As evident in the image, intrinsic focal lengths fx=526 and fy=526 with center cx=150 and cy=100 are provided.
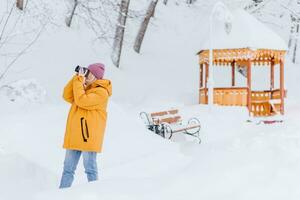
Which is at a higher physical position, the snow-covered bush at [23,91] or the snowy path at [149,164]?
the snow-covered bush at [23,91]

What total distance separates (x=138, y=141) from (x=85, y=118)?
428cm

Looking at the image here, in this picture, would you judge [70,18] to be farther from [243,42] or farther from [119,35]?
[243,42]

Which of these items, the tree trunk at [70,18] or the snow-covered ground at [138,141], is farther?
the tree trunk at [70,18]

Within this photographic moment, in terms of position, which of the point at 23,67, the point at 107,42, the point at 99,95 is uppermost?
the point at 107,42

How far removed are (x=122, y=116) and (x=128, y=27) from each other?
1581 cm

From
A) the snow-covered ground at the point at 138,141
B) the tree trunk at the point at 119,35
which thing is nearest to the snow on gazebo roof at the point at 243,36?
the snow-covered ground at the point at 138,141

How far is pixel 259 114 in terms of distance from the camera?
69.8 ft

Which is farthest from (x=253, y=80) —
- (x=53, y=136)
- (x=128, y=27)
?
(x=53, y=136)

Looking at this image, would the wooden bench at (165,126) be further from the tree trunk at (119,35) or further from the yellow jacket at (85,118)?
the yellow jacket at (85,118)

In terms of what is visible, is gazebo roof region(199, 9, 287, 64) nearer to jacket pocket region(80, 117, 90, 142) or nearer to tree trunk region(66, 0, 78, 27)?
tree trunk region(66, 0, 78, 27)

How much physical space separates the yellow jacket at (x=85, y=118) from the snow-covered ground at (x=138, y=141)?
2.47 ft

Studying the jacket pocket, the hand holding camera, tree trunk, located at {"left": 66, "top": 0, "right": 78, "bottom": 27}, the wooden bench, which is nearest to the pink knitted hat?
the hand holding camera

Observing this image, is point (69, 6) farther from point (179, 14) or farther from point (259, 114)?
point (179, 14)

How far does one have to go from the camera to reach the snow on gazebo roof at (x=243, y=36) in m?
20.0
